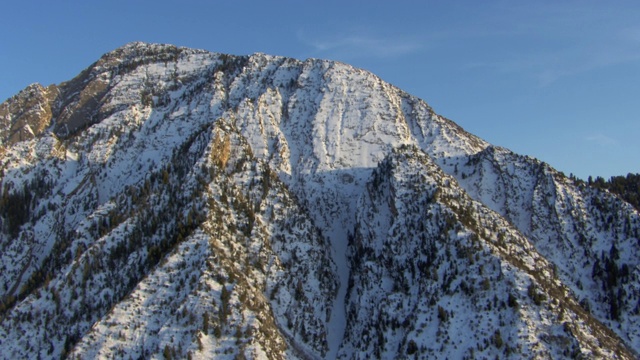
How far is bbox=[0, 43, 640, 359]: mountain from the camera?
103312 mm

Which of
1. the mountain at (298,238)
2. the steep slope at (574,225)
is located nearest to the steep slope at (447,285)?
the mountain at (298,238)

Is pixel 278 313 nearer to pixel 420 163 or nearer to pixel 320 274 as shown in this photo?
pixel 320 274

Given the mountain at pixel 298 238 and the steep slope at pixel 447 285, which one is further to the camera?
the mountain at pixel 298 238

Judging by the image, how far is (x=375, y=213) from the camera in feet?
436

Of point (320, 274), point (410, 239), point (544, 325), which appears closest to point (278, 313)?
point (320, 274)

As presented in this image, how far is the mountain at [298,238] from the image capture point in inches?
4067

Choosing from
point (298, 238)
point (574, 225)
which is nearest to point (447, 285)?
point (298, 238)

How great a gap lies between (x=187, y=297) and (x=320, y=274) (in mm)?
31648

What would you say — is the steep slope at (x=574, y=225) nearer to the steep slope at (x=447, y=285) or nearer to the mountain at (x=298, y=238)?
the mountain at (x=298, y=238)

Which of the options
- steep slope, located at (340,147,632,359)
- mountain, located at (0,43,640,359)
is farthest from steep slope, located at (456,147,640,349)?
steep slope, located at (340,147,632,359)

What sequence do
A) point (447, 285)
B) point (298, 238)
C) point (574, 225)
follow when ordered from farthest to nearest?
1. point (574, 225)
2. point (298, 238)
3. point (447, 285)

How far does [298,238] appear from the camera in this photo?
13025 cm

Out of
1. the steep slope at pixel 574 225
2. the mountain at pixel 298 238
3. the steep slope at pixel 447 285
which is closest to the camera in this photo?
the steep slope at pixel 447 285

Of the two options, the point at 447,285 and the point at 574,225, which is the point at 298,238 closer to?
the point at 447,285
